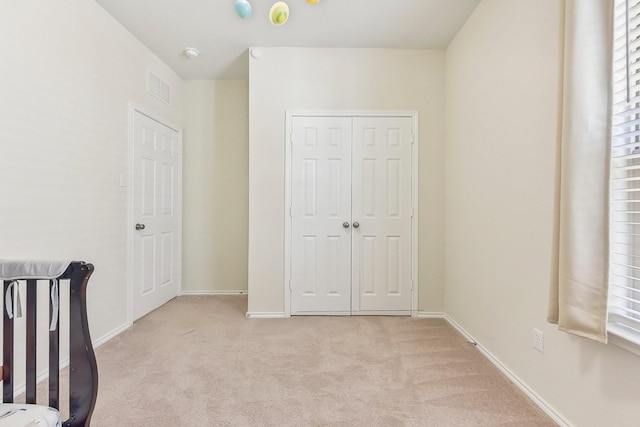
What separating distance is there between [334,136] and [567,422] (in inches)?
96.8

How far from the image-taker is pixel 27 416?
92cm

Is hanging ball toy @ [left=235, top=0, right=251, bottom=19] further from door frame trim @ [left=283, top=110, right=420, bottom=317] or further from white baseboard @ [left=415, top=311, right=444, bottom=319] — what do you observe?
white baseboard @ [left=415, top=311, right=444, bottom=319]

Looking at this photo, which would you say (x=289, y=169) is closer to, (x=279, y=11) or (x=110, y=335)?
(x=279, y=11)

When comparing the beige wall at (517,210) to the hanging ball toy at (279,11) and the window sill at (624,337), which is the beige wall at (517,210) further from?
the hanging ball toy at (279,11)

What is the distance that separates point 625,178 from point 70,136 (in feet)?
9.93

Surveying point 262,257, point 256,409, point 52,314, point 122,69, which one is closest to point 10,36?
point 122,69

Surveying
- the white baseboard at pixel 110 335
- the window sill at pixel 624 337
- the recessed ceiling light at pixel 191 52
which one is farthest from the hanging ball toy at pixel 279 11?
the white baseboard at pixel 110 335

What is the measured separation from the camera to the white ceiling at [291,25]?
2207 millimetres

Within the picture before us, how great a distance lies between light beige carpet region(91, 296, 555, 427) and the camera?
146 centimetres

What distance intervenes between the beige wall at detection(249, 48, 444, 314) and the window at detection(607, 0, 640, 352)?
1594 millimetres

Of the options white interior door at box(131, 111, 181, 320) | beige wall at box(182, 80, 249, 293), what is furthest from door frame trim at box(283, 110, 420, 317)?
white interior door at box(131, 111, 181, 320)

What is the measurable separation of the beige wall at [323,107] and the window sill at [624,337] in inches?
64.7

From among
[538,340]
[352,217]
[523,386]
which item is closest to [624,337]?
[538,340]

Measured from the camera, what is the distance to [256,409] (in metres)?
1.50
